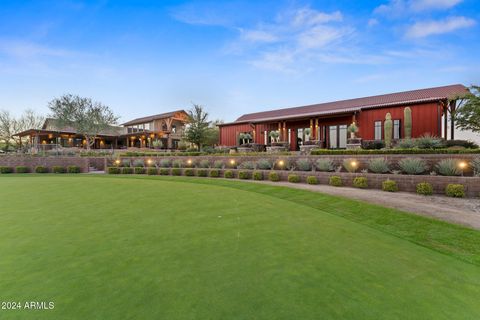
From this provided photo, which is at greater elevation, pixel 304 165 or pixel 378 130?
pixel 378 130

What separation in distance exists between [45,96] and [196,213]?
134 feet

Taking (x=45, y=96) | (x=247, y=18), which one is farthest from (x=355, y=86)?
(x=45, y=96)

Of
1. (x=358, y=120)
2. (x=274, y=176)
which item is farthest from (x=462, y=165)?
(x=358, y=120)

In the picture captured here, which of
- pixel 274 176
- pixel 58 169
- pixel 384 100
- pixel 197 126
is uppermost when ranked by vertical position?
pixel 384 100

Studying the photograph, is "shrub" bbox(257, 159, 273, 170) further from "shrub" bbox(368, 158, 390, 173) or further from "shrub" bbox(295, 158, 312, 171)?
"shrub" bbox(368, 158, 390, 173)

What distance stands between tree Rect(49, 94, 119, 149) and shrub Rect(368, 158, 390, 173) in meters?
35.6

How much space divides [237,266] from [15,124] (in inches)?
2240

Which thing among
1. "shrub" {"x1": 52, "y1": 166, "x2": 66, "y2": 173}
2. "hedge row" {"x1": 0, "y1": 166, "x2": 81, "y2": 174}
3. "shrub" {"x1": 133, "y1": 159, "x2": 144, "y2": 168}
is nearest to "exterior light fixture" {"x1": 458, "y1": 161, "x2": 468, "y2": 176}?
"shrub" {"x1": 133, "y1": 159, "x2": 144, "y2": 168}

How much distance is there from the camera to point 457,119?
13.5m

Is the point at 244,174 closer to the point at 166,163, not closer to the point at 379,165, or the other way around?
the point at 379,165

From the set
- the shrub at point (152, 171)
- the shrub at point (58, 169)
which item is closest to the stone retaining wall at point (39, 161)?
the shrub at point (58, 169)

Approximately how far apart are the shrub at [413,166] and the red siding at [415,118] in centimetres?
878

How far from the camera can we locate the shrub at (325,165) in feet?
38.3

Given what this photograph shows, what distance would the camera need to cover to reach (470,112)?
12727 mm
